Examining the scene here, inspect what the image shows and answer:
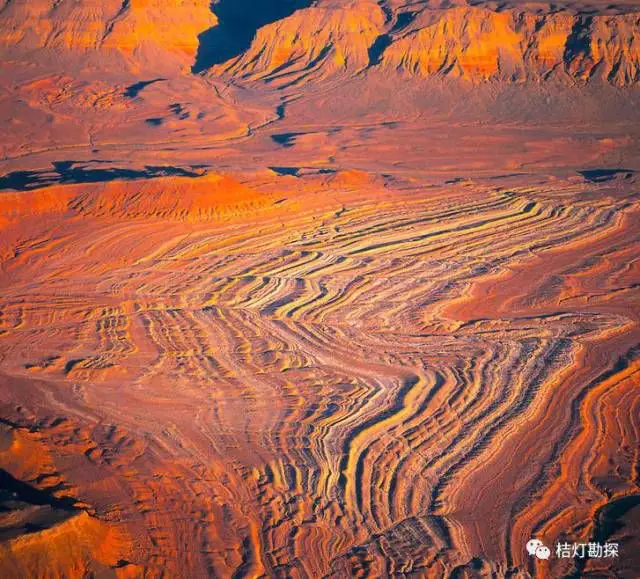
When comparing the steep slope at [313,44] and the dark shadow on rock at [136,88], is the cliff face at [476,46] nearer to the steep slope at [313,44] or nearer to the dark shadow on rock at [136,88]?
the steep slope at [313,44]

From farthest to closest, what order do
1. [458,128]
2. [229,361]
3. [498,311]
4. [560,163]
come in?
[458,128] → [560,163] → [498,311] → [229,361]

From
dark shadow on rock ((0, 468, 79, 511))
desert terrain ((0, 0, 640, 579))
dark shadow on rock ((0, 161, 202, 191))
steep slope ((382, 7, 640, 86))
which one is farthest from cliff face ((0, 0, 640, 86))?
dark shadow on rock ((0, 468, 79, 511))

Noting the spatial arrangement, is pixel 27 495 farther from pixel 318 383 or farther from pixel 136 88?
pixel 136 88

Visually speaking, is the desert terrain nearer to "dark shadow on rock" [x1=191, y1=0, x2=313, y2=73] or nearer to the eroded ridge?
the eroded ridge

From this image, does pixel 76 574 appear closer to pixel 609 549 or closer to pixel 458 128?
pixel 609 549

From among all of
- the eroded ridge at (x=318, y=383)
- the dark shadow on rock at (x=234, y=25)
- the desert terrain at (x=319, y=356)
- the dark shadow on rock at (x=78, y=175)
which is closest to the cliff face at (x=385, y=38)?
the dark shadow on rock at (x=234, y=25)

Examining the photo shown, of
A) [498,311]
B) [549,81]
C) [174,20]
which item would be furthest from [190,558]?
[174,20]
